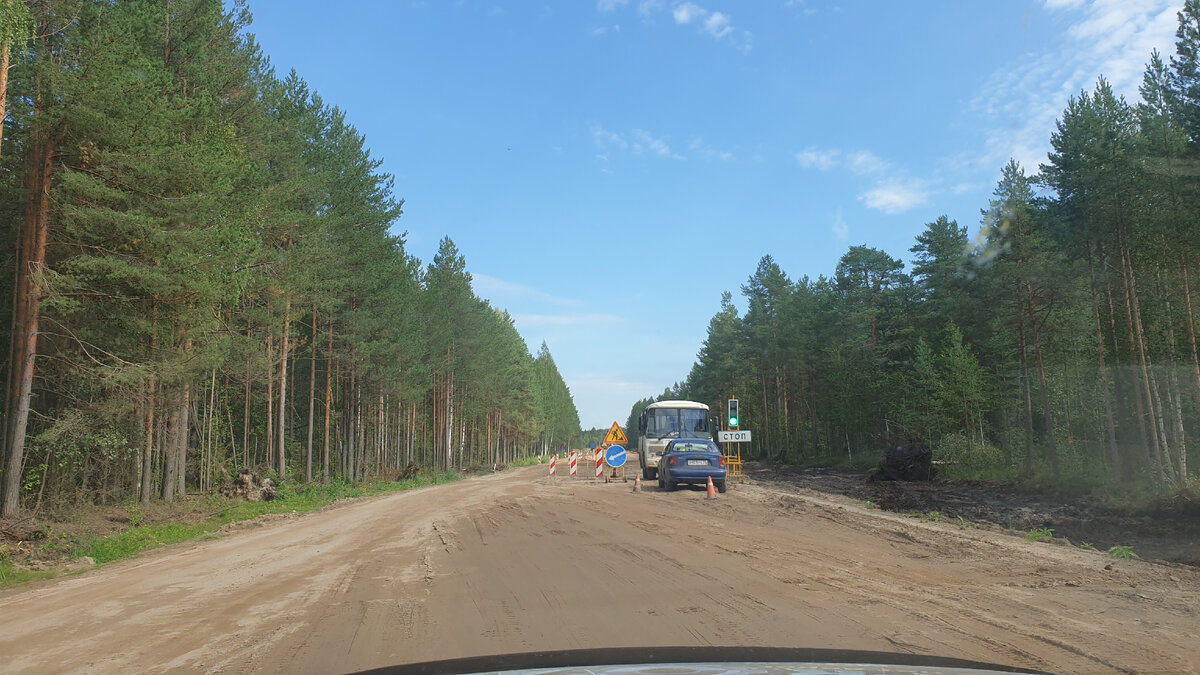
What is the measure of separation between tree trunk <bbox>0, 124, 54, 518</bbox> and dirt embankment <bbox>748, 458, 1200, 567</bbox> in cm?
2125

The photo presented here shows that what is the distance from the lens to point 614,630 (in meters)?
5.48

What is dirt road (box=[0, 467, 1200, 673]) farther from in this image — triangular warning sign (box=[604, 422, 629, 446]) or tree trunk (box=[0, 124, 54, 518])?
triangular warning sign (box=[604, 422, 629, 446])

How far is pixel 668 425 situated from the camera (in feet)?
87.6

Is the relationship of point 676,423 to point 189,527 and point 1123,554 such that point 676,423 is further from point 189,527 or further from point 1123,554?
point 1123,554

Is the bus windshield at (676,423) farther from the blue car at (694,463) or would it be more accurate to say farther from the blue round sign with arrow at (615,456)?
the blue car at (694,463)

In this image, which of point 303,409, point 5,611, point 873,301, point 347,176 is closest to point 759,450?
point 873,301

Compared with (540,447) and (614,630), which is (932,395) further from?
(540,447)

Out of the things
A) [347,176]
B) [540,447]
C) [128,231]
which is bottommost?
[540,447]

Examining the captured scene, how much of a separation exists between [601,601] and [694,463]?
15.5m

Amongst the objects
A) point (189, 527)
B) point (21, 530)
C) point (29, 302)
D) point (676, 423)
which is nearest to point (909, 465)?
point (676, 423)

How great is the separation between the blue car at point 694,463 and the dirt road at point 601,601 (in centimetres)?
941

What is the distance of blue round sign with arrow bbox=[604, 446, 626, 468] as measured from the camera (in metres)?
26.5

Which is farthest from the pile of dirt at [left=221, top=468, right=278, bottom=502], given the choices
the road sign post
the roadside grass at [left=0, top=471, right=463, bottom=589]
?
the road sign post

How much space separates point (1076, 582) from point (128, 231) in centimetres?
1906
